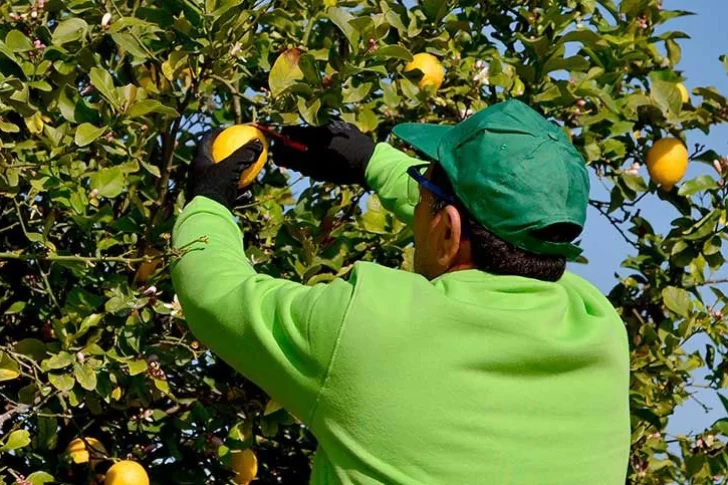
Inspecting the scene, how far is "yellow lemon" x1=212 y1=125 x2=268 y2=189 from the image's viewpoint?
2.10m

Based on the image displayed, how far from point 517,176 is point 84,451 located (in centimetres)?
132

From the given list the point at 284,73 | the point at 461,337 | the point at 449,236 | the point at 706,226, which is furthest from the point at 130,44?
the point at 706,226

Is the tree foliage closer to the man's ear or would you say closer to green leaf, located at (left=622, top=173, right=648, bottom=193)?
green leaf, located at (left=622, top=173, right=648, bottom=193)

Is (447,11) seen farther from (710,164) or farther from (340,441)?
(340,441)

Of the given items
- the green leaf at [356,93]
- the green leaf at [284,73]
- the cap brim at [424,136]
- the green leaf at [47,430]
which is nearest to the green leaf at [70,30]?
the green leaf at [284,73]

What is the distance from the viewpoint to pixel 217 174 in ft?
6.67

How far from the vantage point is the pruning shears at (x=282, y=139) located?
2301 mm

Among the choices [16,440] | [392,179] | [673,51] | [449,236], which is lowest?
[16,440]

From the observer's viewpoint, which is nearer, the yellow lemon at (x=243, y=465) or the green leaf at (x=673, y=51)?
the yellow lemon at (x=243, y=465)

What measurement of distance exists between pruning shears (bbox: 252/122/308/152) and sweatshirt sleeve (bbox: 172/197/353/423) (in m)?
0.50

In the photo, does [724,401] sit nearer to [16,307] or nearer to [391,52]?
[391,52]

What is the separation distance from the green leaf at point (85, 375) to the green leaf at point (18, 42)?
56 centimetres

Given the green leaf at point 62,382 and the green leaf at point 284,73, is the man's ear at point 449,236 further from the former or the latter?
the green leaf at point 62,382

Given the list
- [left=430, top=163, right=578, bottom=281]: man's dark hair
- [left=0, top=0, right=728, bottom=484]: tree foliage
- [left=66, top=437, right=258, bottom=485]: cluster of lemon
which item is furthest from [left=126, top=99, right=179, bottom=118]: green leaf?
[left=430, top=163, right=578, bottom=281]: man's dark hair
